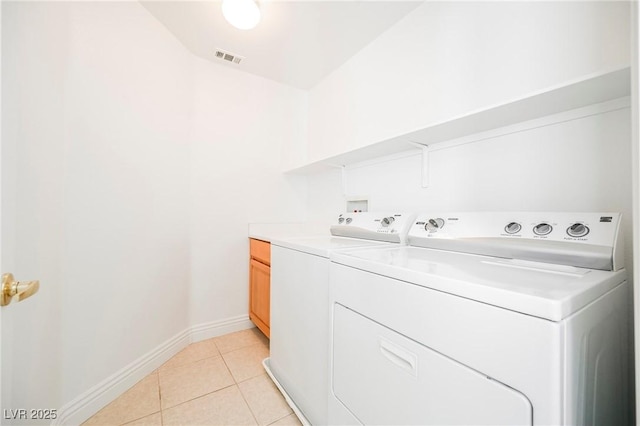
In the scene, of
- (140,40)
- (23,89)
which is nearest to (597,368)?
(23,89)

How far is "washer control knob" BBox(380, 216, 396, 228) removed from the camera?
59.0 inches

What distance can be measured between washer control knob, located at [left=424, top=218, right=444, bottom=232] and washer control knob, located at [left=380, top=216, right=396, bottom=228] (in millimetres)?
219

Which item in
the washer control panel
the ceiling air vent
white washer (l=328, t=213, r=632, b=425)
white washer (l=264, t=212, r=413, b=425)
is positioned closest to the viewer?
white washer (l=328, t=213, r=632, b=425)

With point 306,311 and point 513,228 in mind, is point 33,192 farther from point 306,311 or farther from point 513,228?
point 513,228

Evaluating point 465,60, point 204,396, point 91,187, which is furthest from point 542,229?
point 91,187

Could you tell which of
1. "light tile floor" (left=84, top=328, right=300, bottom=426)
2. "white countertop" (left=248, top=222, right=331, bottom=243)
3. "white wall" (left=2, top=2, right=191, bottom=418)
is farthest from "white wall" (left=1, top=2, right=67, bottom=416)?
"white countertop" (left=248, top=222, right=331, bottom=243)

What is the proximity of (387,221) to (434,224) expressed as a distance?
0.29 metres

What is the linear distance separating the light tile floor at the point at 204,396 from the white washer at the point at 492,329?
0.57 meters

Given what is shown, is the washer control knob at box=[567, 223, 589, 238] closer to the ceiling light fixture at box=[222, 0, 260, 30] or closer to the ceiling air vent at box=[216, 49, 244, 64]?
the ceiling light fixture at box=[222, 0, 260, 30]

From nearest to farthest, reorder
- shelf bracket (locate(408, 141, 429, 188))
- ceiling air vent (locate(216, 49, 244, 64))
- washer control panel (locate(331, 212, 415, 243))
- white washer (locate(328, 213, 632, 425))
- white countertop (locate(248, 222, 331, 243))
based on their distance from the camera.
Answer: white washer (locate(328, 213, 632, 425)) → washer control panel (locate(331, 212, 415, 243)) → shelf bracket (locate(408, 141, 429, 188)) → ceiling air vent (locate(216, 49, 244, 64)) → white countertop (locate(248, 222, 331, 243))

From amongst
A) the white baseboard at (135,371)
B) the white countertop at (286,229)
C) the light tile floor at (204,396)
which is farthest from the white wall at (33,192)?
the white countertop at (286,229)

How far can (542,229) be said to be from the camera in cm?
92

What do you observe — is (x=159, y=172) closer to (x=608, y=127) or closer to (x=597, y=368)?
(x=597, y=368)

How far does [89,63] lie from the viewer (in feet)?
4.38
